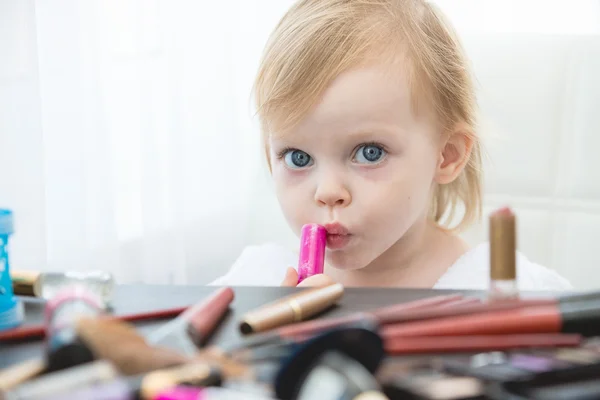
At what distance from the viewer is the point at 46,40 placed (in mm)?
945

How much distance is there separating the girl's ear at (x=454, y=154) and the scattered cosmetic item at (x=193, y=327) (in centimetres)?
45

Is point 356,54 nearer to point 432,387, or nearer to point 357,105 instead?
point 357,105

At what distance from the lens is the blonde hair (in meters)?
0.74

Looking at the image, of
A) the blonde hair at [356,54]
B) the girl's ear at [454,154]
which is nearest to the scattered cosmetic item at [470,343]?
the blonde hair at [356,54]

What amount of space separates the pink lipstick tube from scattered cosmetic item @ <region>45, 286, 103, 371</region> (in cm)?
29

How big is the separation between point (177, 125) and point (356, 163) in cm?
54

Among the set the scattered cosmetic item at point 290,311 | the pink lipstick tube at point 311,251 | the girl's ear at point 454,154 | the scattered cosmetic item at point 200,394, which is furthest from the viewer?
the girl's ear at point 454,154

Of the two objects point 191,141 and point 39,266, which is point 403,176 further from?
point 191,141

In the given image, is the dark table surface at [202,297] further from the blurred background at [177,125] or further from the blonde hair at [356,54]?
the blurred background at [177,125]

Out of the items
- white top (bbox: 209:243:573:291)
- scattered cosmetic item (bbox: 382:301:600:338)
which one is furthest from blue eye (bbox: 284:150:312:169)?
scattered cosmetic item (bbox: 382:301:600:338)

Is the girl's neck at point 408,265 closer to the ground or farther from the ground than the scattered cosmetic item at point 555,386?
closer to the ground

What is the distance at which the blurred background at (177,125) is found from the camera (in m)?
0.92

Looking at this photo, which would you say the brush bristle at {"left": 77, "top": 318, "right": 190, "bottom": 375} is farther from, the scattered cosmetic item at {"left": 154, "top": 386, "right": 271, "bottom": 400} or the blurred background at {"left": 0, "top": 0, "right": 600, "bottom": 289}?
the blurred background at {"left": 0, "top": 0, "right": 600, "bottom": 289}

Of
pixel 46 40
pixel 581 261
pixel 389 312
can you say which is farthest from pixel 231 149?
pixel 389 312
